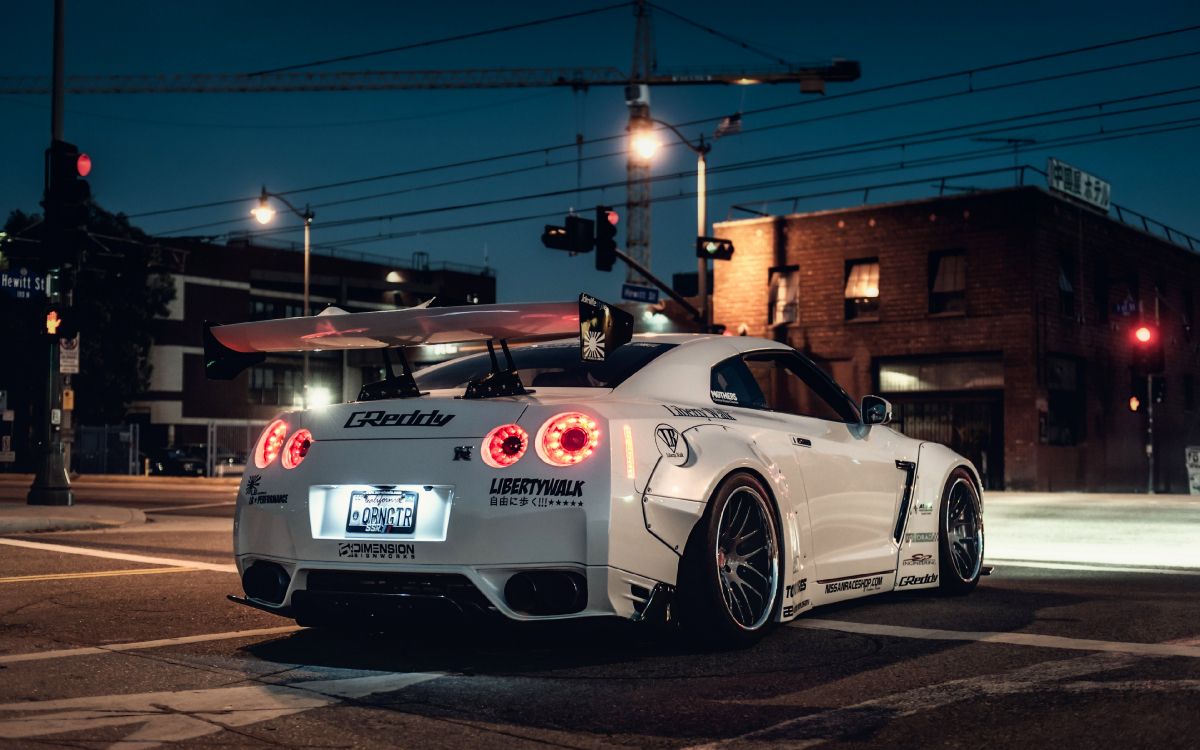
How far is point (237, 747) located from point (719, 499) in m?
2.39

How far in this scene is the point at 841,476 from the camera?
6.84m

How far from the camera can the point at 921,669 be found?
5.33 m

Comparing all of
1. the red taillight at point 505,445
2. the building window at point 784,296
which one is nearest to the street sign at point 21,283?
the red taillight at point 505,445

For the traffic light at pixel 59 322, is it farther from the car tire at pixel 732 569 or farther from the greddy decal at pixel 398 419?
the car tire at pixel 732 569

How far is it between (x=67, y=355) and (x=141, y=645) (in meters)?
13.3

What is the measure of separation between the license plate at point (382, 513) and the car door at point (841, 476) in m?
2.05

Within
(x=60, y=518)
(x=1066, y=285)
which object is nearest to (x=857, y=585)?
(x=60, y=518)

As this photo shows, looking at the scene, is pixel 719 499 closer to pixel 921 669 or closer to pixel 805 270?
pixel 921 669

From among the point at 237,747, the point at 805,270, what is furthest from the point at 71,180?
the point at 805,270

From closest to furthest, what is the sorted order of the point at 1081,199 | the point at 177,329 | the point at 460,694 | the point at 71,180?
the point at 460,694 < the point at 71,180 < the point at 1081,199 < the point at 177,329

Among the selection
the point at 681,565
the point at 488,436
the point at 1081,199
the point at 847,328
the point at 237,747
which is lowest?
the point at 237,747

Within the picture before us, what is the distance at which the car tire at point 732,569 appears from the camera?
18.1 ft

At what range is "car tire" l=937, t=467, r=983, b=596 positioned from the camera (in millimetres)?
7871

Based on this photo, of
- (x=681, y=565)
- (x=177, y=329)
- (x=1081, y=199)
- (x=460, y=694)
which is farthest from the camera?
(x=177, y=329)
